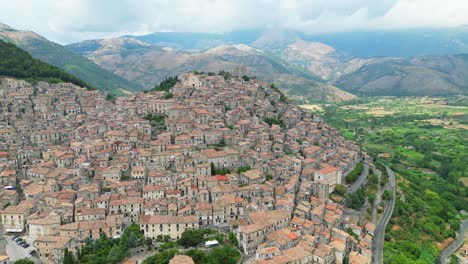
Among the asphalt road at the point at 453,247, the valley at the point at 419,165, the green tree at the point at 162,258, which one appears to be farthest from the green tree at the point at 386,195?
the green tree at the point at 162,258

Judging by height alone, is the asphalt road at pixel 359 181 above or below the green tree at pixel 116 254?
above

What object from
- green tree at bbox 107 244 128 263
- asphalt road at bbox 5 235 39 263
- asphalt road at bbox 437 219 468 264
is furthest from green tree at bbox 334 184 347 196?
asphalt road at bbox 5 235 39 263

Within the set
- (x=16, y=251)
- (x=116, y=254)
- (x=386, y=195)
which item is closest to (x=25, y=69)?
(x=16, y=251)

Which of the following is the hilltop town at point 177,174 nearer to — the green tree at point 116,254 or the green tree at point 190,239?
the green tree at point 116,254

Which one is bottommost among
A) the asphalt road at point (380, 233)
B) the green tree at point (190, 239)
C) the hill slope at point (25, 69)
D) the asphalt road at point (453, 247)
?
the asphalt road at point (453, 247)

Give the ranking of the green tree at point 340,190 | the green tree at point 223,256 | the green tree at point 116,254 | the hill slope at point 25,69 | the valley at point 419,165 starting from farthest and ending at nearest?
the hill slope at point 25,69 → the green tree at point 340,190 → the valley at point 419,165 → the green tree at point 223,256 → the green tree at point 116,254

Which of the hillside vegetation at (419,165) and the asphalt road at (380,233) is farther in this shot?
the hillside vegetation at (419,165)

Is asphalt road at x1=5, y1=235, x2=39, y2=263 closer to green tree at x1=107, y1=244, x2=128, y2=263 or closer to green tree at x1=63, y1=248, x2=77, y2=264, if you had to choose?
green tree at x1=63, y1=248, x2=77, y2=264

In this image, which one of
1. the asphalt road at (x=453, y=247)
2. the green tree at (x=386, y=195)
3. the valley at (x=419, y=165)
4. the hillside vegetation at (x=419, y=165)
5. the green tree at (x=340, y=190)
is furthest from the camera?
the green tree at (x=386, y=195)
